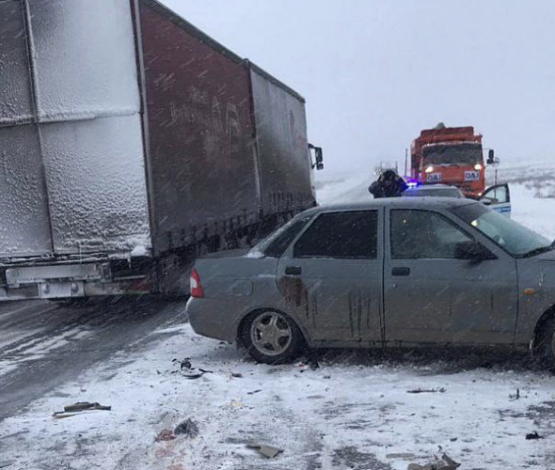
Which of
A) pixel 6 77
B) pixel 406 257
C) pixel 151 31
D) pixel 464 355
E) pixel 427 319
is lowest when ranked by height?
pixel 464 355

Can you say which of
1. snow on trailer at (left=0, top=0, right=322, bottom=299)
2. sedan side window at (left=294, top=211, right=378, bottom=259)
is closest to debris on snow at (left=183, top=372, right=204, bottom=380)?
sedan side window at (left=294, top=211, right=378, bottom=259)

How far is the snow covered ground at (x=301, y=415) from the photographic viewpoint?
4.07m

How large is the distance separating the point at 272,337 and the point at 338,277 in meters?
0.87

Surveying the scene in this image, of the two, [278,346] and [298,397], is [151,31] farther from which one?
[298,397]

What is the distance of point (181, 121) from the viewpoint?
8883 millimetres

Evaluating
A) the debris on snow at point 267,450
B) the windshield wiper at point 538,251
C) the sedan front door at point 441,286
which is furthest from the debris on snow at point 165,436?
the windshield wiper at point 538,251

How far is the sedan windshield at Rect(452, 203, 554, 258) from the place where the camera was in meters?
5.63

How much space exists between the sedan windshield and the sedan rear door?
810 mm

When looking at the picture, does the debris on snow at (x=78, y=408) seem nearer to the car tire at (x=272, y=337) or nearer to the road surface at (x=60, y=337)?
the road surface at (x=60, y=337)

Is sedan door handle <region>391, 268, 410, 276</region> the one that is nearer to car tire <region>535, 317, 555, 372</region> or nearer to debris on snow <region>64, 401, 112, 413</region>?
car tire <region>535, 317, 555, 372</region>

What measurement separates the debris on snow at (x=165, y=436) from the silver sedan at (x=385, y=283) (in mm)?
1723

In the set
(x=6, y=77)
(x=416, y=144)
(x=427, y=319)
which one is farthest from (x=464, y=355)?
(x=416, y=144)

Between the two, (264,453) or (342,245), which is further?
(342,245)

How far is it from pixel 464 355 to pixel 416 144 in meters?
20.3
